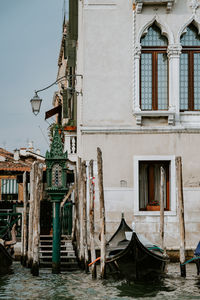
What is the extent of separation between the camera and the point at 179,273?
11.4 metres

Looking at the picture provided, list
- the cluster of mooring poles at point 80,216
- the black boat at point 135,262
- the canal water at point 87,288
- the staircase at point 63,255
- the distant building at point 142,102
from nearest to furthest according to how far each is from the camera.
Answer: the canal water at point 87,288 < the black boat at point 135,262 < the cluster of mooring poles at point 80,216 < the staircase at point 63,255 < the distant building at point 142,102

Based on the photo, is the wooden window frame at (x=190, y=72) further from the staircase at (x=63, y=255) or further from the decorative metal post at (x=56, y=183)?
the staircase at (x=63, y=255)

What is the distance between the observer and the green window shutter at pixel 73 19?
51.2 ft

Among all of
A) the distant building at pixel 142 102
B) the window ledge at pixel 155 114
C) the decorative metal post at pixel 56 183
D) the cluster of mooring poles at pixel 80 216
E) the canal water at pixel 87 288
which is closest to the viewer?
the canal water at pixel 87 288

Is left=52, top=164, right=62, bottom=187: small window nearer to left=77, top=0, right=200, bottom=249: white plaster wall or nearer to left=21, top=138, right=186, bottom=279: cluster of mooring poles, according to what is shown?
left=21, top=138, right=186, bottom=279: cluster of mooring poles

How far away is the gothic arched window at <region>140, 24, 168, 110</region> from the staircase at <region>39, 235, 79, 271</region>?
3.38 meters

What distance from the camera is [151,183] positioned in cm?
1315

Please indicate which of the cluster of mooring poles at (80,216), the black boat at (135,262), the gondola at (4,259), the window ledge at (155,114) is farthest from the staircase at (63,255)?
the window ledge at (155,114)

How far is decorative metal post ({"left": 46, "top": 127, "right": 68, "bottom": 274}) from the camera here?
36.8 ft

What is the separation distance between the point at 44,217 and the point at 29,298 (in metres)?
5.51

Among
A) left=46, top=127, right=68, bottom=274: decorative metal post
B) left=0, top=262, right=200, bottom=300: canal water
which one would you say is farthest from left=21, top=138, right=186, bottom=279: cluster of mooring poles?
left=0, top=262, right=200, bottom=300: canal water

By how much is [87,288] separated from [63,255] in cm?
284

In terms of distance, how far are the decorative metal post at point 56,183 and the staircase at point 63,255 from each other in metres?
0.94

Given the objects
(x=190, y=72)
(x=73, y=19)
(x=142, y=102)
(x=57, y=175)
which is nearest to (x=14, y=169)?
(x=73, y=19)
